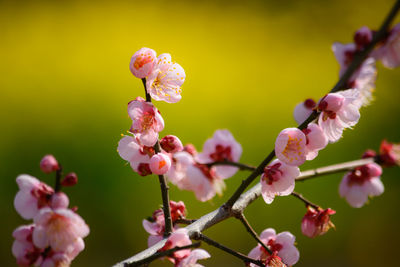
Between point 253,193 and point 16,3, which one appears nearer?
point 253,193

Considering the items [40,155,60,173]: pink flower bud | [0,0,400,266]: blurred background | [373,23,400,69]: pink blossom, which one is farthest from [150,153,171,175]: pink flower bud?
[0,0,400,266]: blurred background

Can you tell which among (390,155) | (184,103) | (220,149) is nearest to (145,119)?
(220,149)

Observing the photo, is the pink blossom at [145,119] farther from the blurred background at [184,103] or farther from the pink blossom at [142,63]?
the blurred background at [184,103]

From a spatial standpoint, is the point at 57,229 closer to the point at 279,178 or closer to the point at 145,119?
the point at 145,119

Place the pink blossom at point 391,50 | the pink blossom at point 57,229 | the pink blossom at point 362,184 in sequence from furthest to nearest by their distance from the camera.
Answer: the pink blossom at point 362,184 < the pink blossom at point 391,50 < the pink blossom at point 57,229

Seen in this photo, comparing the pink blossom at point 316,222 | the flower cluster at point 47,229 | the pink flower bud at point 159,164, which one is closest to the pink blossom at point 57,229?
the flower cluster at point 47,229

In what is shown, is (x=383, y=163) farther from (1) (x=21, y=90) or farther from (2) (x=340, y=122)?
(1) (x=21, y=90)

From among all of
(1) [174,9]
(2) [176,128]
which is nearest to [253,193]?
(2) [176,128]
